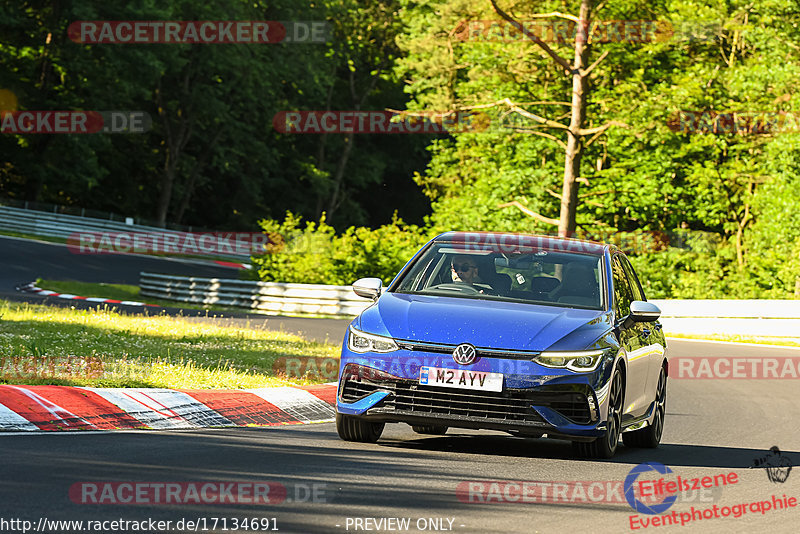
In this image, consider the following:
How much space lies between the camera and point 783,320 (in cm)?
2875

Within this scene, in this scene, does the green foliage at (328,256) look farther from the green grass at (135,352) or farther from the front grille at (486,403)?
the front grille at (486,403)

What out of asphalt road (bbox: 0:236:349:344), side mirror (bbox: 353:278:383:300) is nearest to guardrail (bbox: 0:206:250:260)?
asphalt road (bbox: 0:236:349:344)

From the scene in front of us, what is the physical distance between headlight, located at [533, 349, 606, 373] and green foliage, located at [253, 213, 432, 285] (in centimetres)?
2838

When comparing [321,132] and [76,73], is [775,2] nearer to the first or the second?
[76,73]

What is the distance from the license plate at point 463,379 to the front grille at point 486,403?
41mm

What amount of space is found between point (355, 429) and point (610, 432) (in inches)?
77.8

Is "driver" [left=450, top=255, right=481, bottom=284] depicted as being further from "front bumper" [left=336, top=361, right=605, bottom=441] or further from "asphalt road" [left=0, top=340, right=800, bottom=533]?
"front bumper" [left=336, top=361, right=605, bottom=441]

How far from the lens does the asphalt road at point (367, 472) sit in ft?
21.7

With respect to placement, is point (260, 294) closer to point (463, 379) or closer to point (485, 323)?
point (485, 323)

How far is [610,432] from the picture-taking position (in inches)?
380

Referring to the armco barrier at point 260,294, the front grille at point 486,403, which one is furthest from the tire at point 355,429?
the armco barrier at point 260,294

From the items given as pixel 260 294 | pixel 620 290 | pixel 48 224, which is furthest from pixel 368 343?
pixel 48 224

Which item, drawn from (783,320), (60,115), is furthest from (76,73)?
(783,320)

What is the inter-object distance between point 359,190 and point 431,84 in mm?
33882
